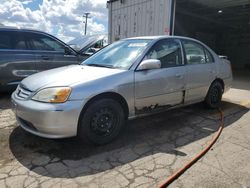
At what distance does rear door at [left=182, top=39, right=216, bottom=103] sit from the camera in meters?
4.60

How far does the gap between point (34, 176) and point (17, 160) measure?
0.47 meters

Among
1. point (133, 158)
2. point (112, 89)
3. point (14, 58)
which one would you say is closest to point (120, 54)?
point (112, 89)

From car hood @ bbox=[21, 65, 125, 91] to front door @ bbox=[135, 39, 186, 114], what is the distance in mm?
478

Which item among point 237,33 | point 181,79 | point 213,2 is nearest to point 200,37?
point 237,33

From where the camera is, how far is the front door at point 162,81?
379cm

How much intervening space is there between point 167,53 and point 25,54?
347cm

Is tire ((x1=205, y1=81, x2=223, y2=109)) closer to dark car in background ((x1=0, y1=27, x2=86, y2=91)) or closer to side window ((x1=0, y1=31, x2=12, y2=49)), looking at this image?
dark car in background ((x1=0, y1=27, x2=86, y2=91))

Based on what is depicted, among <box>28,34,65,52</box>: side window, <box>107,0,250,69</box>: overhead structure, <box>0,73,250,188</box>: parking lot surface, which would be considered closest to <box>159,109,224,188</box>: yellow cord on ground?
<box>0,73,250,188</box>: parking lot surface

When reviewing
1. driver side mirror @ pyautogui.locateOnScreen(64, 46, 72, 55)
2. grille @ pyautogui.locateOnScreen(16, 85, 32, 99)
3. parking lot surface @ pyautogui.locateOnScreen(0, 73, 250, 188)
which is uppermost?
driver side mirror @ pyautogui.locateOnScreen(64, 46, 72, 55)

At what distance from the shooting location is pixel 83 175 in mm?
2777

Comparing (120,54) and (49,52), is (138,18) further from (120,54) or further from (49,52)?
(120,54)

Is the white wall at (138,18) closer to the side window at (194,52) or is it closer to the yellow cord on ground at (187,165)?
the side window at (194,52)

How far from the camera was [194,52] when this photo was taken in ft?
16.0

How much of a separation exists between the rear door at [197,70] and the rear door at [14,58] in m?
3.64
